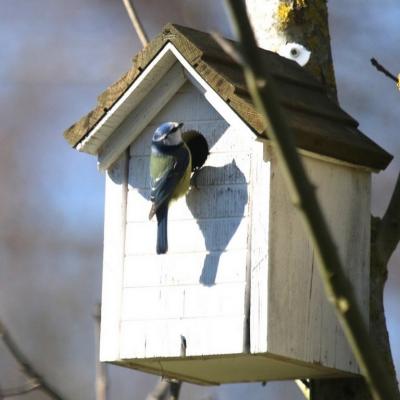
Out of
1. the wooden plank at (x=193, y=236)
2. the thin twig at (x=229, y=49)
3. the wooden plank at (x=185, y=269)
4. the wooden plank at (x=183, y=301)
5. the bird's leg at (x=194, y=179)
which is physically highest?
the thin twig at (x=229, y=49)

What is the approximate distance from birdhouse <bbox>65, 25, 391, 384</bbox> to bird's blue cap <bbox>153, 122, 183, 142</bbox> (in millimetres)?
76

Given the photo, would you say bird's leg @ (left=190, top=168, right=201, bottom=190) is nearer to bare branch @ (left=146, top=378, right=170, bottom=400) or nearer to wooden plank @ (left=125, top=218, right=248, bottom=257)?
wooden plank @ (left=125, top=218, right=248, bottom=257)

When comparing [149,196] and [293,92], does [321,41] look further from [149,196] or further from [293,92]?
[149,196]

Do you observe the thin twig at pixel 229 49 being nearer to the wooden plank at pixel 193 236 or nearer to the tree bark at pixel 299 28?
the wooden plank at pixel 193 236

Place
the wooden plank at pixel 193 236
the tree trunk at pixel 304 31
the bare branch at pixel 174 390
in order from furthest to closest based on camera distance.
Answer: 1. the tree trunk at pixel 304 31
2. the wooden plank at pixel 193 236
3. the bare branch at pixel 174 390

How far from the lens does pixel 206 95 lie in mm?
3723

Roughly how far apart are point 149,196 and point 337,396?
70 cm

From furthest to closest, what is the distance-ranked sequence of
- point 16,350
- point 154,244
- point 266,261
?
point 154,244
point 266,261
point 16,350

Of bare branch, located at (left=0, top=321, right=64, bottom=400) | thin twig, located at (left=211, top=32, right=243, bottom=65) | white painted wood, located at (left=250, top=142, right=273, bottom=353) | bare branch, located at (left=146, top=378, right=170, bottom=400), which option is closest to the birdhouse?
white painted wood, located at (left=250, top=142, right=273, bottom=353)

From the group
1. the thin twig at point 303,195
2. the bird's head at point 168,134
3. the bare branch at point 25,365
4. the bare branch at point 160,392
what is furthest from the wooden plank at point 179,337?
the thin twig at point 303,195

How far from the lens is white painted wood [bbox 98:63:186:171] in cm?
383

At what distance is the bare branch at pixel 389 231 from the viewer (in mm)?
3656

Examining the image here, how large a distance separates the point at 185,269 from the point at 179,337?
173 millimetres

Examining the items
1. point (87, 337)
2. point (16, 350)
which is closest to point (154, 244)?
point (16, 350)
